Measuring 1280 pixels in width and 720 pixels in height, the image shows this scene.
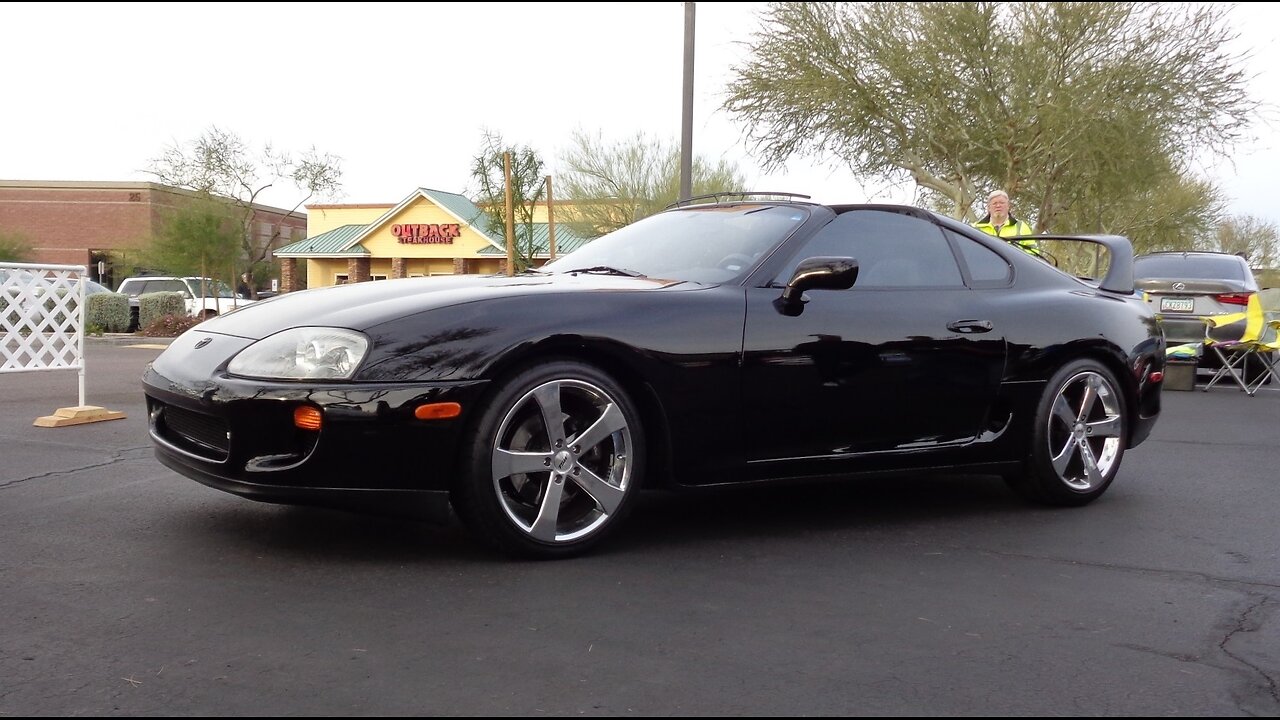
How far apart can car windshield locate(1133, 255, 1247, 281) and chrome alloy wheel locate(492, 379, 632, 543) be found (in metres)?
11.1

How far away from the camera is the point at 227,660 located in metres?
3.04

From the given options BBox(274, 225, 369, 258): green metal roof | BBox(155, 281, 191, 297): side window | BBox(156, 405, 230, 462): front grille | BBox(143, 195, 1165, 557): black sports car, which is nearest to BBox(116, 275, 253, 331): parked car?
BBox(155, 281, 191, 297): side window

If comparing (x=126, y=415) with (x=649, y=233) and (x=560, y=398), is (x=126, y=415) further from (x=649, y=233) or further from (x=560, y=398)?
(x=560, y=398)

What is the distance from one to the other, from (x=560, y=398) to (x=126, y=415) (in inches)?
221

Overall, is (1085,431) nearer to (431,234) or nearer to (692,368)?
(692,368)

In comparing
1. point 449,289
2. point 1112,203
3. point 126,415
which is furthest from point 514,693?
point 1112,203

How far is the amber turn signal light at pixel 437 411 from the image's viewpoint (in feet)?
12.7

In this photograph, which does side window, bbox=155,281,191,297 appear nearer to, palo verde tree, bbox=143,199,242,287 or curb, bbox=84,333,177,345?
palo verde tree, bbox=143,199,242,287

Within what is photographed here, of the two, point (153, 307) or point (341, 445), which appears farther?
point (153, 307)

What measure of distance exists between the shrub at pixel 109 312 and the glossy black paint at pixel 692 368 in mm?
20927

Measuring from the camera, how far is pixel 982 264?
533 centimetres

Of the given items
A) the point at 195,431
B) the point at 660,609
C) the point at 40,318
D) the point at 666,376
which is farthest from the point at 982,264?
the point at 40,318

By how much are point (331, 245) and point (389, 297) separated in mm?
46487

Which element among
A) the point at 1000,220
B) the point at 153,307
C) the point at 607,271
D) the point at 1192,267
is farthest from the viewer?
the point at 153,307
